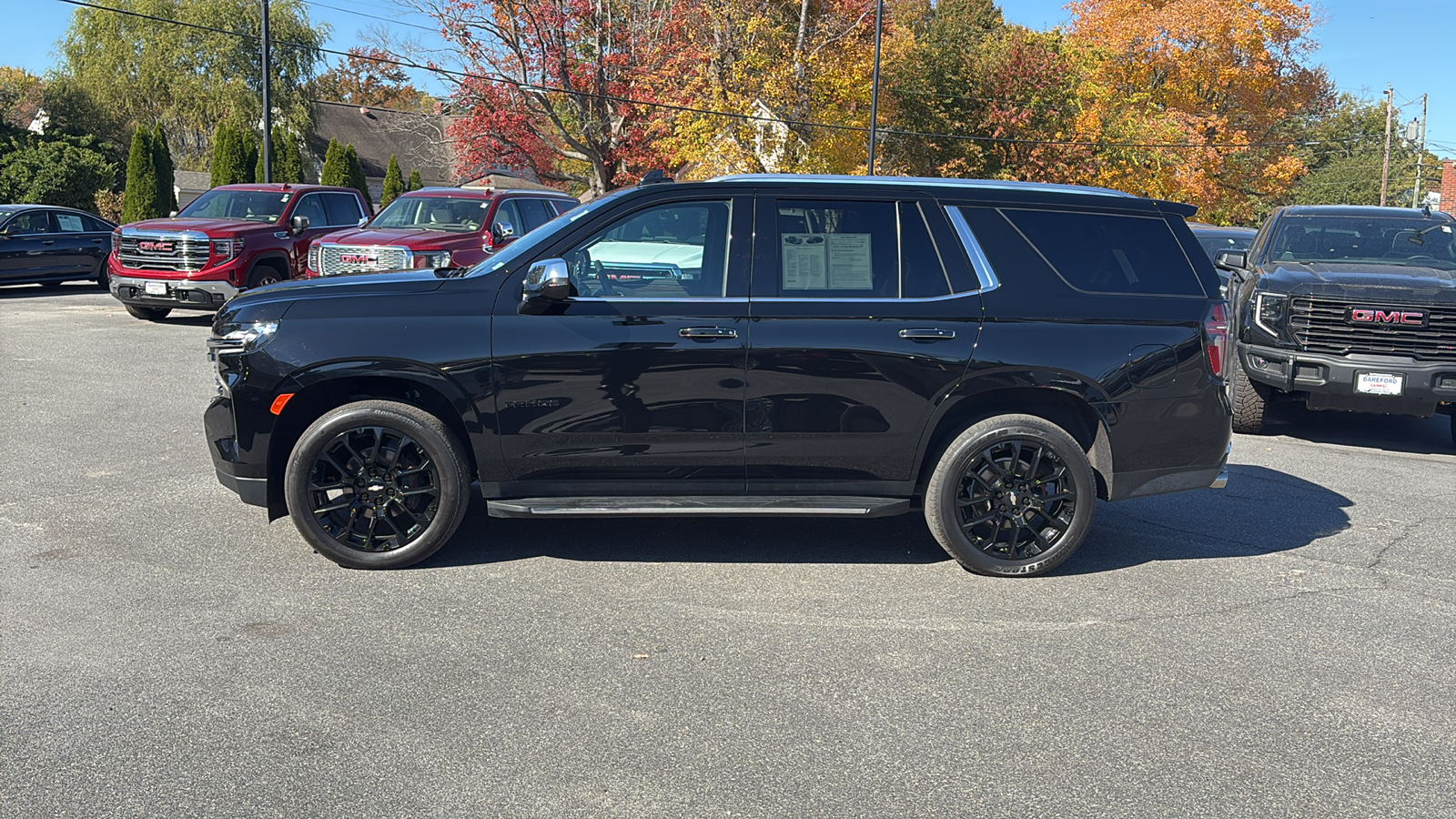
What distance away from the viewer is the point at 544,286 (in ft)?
17.5

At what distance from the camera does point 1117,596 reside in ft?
18.4

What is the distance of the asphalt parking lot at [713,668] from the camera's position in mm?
3617

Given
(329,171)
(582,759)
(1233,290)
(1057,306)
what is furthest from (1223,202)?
(582,759)

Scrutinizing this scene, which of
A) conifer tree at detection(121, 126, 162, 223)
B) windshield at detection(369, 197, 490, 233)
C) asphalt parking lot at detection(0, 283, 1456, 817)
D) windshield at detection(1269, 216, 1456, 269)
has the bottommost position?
asphalt parking lot at detection(0, 283, 1456, 817)

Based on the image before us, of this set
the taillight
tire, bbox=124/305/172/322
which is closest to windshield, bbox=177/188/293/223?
tire, bbox=124/305/172/322

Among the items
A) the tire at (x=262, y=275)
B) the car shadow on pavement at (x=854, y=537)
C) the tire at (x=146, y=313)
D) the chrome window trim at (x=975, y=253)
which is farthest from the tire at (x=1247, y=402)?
the tire at (x=146, y=313)

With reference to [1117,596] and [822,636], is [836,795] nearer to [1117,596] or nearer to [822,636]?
[822,636]

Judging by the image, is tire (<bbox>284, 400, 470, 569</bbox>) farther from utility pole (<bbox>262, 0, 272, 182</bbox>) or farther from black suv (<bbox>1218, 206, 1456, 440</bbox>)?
utility pole (<bbox>262, 0, 272, 182</bbox>)

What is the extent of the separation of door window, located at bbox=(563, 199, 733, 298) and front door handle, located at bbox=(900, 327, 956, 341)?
92 cm

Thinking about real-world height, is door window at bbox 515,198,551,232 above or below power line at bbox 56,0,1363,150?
below

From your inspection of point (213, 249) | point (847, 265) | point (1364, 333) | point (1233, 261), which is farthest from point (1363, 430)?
point (213, 249)

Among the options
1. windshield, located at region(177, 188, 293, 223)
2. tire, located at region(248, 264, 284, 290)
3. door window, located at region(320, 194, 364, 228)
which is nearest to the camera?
tire, located at region(248, 264, 284, 290)

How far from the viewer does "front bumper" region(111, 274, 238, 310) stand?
15.5 meters

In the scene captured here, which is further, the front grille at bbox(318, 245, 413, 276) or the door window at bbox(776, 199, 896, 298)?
the front grille at bbox(318, 245, 413, 276)
